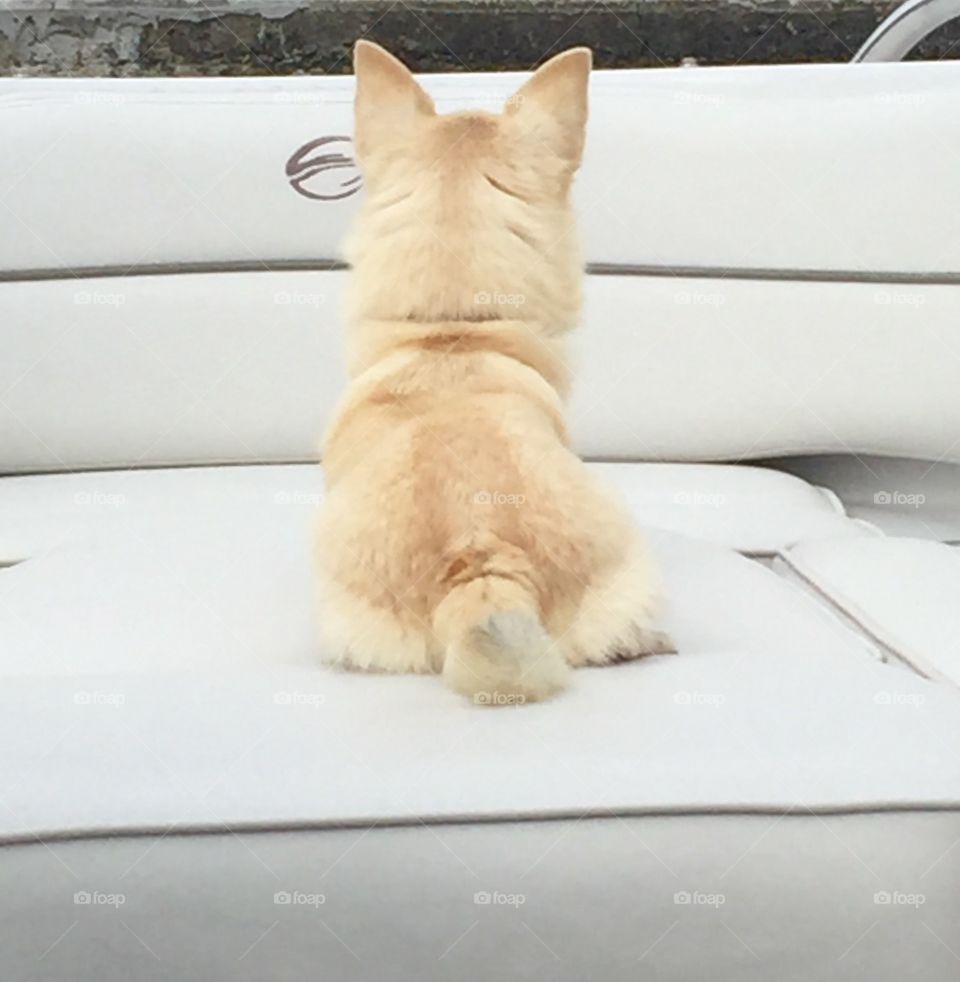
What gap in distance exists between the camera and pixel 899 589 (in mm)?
1154

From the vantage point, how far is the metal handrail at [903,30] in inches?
70.9

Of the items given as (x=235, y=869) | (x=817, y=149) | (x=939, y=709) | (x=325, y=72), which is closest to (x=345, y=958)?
(x=235, y=869)

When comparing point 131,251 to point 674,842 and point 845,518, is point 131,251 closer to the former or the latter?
point 845,518

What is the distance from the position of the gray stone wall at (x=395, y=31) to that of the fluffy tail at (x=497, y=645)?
63.4 inches

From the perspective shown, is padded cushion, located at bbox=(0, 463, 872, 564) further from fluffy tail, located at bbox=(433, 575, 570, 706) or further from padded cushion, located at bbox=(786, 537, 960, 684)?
fluffy tail, located at bbox=(433, 575, 570, 706)

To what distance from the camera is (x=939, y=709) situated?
2.85ft

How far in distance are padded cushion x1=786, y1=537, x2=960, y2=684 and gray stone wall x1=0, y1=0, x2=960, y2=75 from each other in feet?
4.16

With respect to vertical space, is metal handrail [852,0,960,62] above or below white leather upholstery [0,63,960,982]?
above

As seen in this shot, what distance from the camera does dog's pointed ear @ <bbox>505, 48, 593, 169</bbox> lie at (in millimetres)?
1072

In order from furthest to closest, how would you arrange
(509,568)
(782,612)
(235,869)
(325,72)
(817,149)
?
1. (325,72)
2. (817,149)
3. (782,612)
4. (509,568)
5. (235,869)

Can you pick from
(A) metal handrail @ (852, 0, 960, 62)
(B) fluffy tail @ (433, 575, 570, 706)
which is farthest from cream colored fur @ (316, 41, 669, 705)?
(A) metal handrail @ (852, 0, 960, 62)

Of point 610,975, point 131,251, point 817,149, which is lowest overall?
point 610,975

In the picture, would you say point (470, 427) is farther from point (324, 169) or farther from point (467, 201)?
point (324, 169)

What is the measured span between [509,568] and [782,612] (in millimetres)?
320
